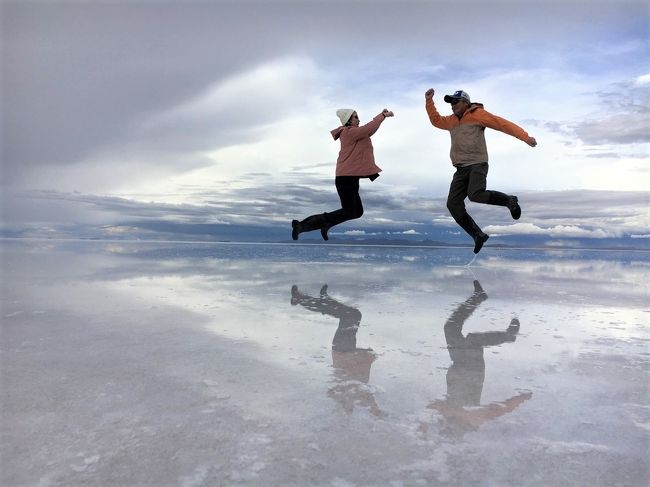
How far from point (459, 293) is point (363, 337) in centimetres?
214

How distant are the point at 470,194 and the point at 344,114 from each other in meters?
1.91

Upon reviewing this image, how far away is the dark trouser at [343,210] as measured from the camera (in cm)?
618

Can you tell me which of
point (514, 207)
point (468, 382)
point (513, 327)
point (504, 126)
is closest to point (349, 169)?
point (504, 126)

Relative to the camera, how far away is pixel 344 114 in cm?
620

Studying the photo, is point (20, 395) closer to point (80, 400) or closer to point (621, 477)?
point (80, 400)

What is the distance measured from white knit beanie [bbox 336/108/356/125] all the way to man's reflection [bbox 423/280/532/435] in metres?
3.70

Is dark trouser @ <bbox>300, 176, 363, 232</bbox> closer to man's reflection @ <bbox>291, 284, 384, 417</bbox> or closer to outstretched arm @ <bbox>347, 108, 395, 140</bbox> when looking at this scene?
outstretched arm @ <bbox>347, 108, 395, 140</bbox>

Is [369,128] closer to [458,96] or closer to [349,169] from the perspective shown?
[349,169]

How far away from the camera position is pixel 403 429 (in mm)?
1436

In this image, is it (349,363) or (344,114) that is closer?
(349,363)

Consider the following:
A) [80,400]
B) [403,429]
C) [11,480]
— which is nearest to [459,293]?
[403,429]

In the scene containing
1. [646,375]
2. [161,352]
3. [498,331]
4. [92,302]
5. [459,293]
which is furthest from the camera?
[459,293]

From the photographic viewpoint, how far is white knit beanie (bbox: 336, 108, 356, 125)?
6160mm

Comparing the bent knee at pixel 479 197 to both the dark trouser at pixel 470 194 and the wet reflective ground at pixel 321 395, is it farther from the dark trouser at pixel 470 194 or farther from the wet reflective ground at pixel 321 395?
the wet reflective ground at pixel 321 395
